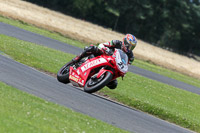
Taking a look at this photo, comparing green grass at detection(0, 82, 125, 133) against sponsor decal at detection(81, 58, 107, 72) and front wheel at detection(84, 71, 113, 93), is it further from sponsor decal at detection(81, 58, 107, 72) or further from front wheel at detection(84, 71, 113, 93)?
sponsor decal at detection(81, 58, 107, 72)

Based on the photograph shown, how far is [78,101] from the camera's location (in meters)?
9.99

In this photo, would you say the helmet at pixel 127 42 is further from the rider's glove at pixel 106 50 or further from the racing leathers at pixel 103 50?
the rider's glove at pixel 106 50

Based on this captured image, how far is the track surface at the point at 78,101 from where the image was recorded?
9391 millimetres

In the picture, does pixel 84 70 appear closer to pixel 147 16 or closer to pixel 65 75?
pixel 65 75

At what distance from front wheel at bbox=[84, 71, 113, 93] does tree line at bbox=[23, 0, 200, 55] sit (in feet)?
183

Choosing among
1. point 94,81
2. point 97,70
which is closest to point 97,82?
point 94,81

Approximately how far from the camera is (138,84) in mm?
17531

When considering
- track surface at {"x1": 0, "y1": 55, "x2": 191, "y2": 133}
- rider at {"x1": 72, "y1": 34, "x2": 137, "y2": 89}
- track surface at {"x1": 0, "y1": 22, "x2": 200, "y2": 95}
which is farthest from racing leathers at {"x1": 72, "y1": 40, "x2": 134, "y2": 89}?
track surface at {"x1": 0, "y1": 22, "x2": 200, "y2": 95}

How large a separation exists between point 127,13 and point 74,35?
40.9 meters

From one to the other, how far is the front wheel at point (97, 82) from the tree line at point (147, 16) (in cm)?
5571

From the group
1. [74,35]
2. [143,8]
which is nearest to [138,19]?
[143,8]

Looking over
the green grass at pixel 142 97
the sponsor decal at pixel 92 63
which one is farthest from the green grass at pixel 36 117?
the green grass at pixel 142 97

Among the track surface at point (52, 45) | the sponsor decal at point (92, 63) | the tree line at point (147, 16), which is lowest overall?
the tree line at point (147, 16)

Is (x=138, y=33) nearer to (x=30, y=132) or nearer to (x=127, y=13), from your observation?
(x=127, y=13)
